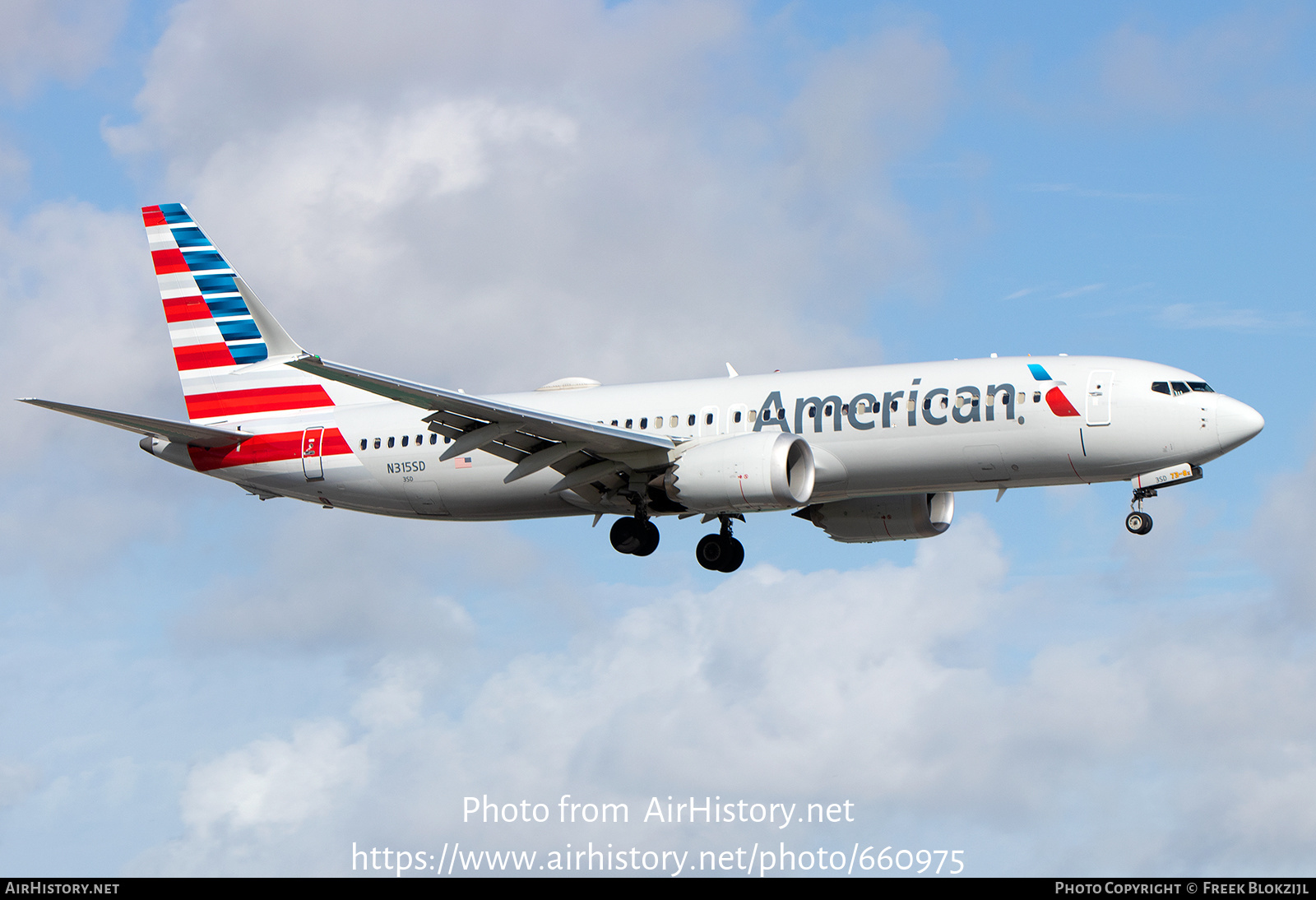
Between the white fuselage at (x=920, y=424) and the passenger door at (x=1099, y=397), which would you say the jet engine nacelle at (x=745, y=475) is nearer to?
the white fuselage at (x=920, y=424)

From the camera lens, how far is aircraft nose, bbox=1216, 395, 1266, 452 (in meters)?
31.0

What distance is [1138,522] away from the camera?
31.8 m

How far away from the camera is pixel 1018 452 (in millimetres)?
31781

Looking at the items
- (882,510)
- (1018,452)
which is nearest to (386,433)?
(882,510)

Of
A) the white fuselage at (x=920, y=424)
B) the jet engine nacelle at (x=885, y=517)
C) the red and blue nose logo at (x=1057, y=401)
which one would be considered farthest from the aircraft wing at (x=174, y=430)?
the red and blue nose logo at (x=1057, y=401)

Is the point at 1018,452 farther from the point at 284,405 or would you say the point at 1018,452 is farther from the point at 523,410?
the point at 284,405

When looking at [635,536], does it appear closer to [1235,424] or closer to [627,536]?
[627,536]

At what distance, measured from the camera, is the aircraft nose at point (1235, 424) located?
31.0 meters

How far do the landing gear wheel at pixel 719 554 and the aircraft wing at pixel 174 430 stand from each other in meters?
12.5

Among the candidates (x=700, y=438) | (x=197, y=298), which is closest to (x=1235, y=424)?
(x=700, y=438)

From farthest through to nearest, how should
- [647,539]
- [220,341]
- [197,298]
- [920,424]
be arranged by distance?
1. [197,298]
2. [220,341]
3. [647,539]
4. [920,424]

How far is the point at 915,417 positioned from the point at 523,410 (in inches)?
344

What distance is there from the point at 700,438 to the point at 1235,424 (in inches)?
468

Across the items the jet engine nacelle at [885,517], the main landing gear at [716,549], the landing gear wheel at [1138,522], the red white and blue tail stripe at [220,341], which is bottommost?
the landing gear wheel at [1138,522]
